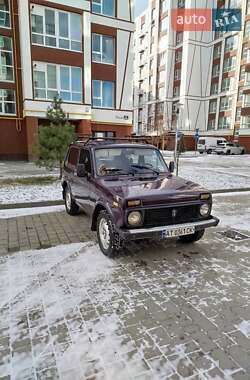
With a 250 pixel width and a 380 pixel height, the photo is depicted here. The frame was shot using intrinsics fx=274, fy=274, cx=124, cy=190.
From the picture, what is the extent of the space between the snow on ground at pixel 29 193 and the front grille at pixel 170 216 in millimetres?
4829

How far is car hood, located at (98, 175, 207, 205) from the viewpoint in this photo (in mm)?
4047

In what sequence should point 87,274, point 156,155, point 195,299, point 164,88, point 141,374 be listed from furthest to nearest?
point 164,88, point 156,155, point 87,274, point 195,299, point 141,374

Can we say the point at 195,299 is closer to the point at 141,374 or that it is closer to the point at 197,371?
the point at 197,371

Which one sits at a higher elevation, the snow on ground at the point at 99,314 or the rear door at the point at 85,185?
the rear door at the point at 85,185

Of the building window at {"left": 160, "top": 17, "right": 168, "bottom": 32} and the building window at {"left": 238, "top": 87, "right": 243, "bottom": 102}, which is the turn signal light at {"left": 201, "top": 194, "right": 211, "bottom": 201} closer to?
the building window at {"left": 238, "top": 87, "right": 243, "bottom": 102}

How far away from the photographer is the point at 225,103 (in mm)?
45250

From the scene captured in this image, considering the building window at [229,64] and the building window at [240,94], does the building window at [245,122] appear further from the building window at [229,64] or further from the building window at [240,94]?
the building window at [229,64]

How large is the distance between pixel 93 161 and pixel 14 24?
1933cm

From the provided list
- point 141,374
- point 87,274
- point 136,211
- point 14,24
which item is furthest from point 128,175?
point 14,24

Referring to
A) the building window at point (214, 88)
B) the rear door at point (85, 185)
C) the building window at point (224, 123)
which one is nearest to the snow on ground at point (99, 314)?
the rear door at point (85, 185)

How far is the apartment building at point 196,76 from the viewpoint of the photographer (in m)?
41.9

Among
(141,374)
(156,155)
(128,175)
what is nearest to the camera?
(141,374)

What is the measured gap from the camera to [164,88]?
172 ft

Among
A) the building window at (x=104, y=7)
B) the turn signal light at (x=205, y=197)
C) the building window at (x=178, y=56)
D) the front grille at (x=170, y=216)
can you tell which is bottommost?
the front grille at (x=170, y=216)
